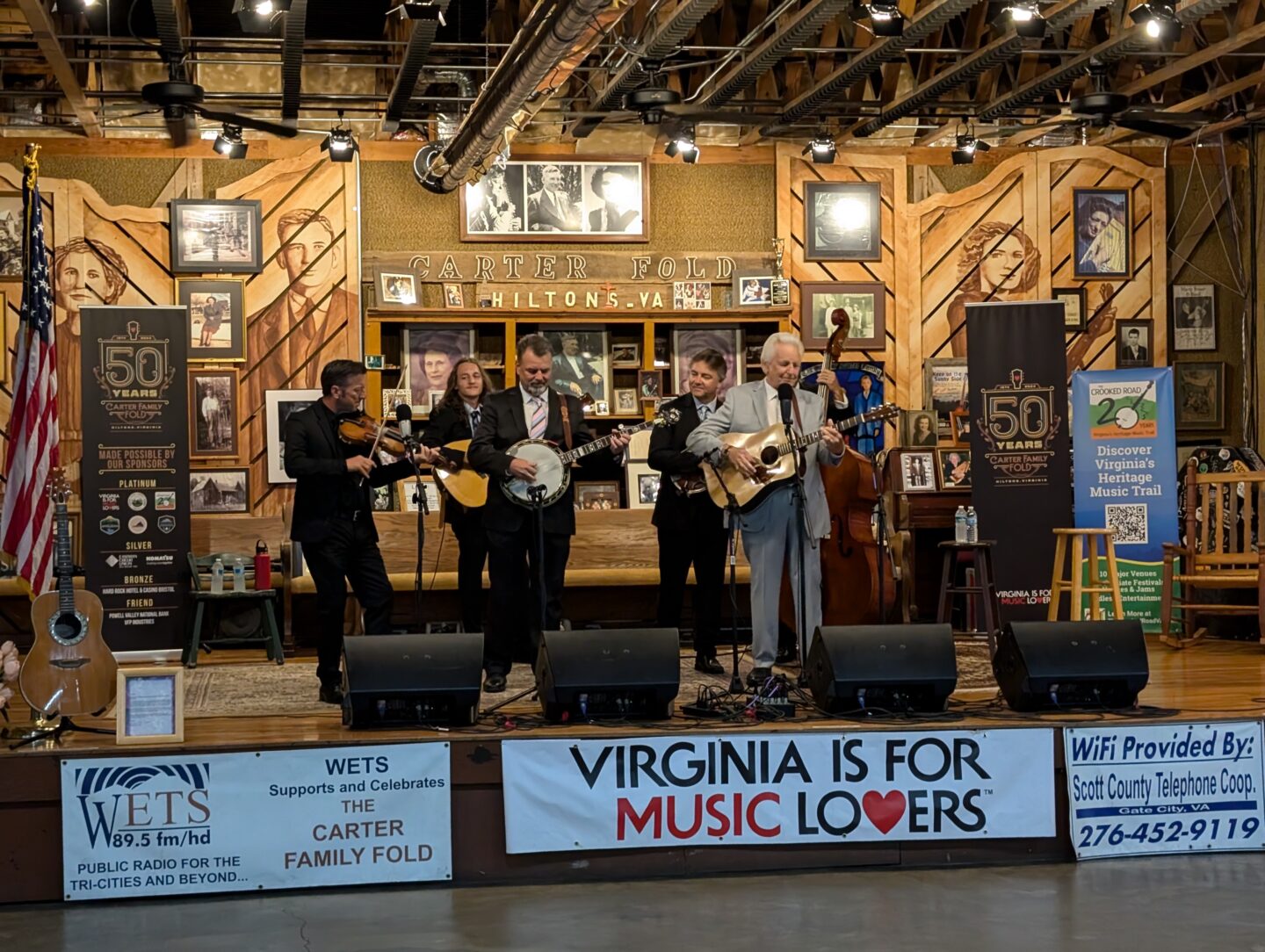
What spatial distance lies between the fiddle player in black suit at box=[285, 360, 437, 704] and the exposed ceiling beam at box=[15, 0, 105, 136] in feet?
9.75

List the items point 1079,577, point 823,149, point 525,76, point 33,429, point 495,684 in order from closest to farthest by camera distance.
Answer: point 33,429, point 495,684, point 525,76, point 1079,577, point 823,149

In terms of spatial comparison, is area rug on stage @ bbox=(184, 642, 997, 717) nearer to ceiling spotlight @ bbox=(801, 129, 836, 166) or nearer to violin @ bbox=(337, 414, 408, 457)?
violin @ bbox=(337, 414, 408, 457)

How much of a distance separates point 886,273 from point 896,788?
282 inches

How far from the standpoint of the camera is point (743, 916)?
16.6 feet

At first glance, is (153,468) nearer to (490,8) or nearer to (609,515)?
Result: (609,515)

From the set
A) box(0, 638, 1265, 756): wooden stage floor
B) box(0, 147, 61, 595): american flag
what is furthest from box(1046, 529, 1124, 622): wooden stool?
box(0, 147, 61, 595): american flag

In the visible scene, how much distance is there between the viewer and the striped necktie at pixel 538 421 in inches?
297

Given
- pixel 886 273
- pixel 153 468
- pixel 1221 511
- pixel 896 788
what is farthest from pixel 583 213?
pixel 896 788

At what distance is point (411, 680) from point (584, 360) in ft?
20.9

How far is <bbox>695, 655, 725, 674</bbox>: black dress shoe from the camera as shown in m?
7.95

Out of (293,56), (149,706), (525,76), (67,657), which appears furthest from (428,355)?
(149,706)

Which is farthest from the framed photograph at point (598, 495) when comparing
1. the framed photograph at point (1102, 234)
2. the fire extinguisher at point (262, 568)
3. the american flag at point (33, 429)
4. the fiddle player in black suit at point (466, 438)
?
the american flag at point (33, 429)

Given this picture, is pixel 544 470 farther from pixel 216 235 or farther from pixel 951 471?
pixel 216 235

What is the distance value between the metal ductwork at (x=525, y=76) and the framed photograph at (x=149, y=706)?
3.44 metres
